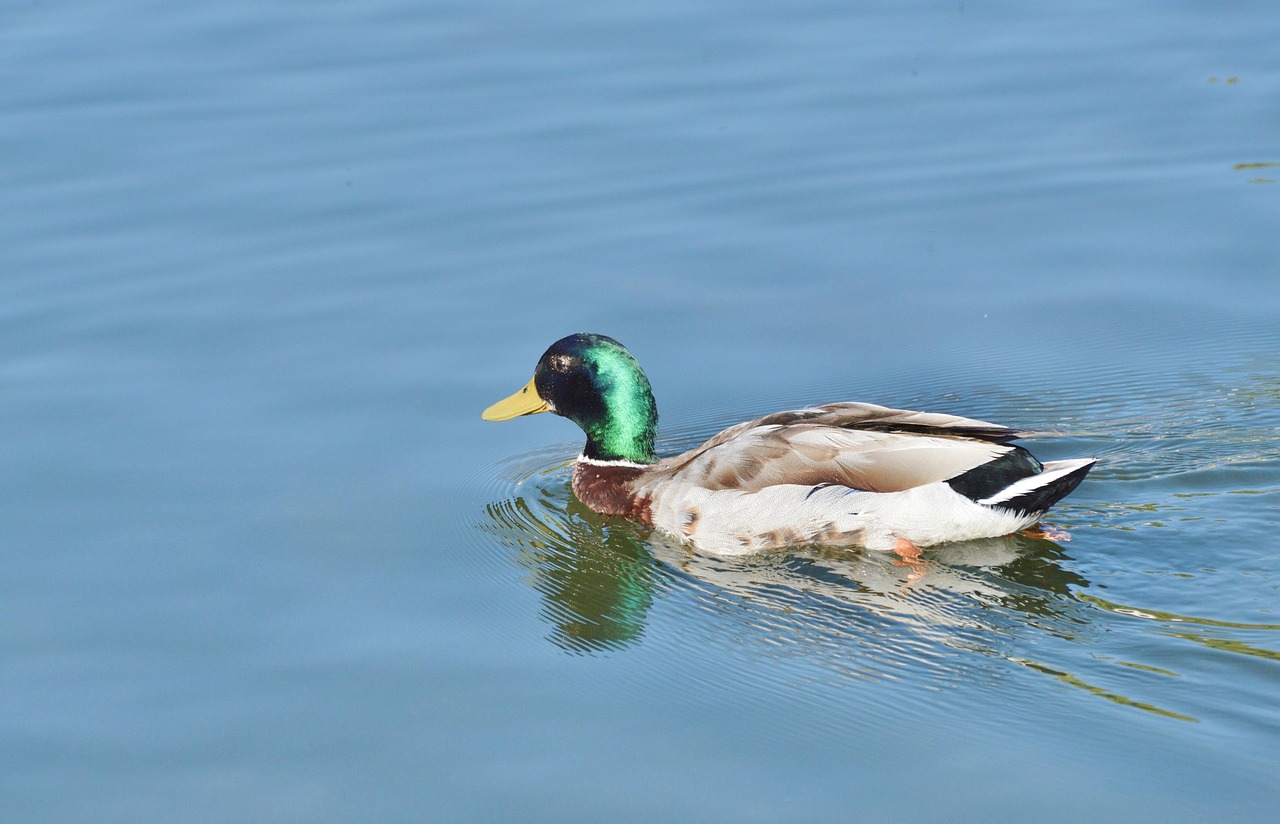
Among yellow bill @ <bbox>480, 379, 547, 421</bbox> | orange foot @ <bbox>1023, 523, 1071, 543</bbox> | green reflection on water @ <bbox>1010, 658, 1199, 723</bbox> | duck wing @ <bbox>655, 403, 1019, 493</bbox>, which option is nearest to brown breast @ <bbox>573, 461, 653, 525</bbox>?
duck wing @ <bbox>655, 403, 1019, 493</bbox>

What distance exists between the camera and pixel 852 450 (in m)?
7.43

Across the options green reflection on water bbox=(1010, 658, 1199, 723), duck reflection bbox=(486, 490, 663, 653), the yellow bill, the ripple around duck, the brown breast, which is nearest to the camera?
green reflection on water bbox=(1010, 658, 1199, 723)

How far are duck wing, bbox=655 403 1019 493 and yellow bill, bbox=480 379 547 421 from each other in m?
0.99

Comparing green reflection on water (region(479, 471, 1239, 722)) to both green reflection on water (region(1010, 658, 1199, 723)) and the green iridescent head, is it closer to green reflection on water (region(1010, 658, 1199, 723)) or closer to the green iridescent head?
green reflection on water (region(1010, 658, 1199, 723))

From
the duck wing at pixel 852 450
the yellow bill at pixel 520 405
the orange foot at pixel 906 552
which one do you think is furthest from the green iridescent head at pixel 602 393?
the orange foot at pixel 906 552

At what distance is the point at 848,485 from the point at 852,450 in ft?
0.54

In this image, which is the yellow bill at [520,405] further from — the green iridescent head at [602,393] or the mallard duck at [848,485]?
the mallard duck at [848,485]

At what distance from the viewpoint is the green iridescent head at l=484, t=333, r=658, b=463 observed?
26.7 ft

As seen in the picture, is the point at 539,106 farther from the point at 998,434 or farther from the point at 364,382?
the point at 998,434

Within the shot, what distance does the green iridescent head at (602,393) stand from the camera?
8.14 metres

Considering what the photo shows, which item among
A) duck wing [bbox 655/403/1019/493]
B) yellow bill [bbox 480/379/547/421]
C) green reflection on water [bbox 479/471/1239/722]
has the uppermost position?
yellow bill [bbox 480/379/547/421]

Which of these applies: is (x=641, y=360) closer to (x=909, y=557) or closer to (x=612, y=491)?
(x=612, y=491)

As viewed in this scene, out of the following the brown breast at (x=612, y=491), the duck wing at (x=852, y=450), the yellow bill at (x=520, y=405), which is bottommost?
the brown breast at (x=612, y=491)

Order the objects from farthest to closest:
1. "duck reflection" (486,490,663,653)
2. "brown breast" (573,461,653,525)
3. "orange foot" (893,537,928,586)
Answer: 1. "brown breast" (573,461,653,525)
2. "orange foot" (893,537,928,586)
3. "duck reflection" (486,490,663,653)
